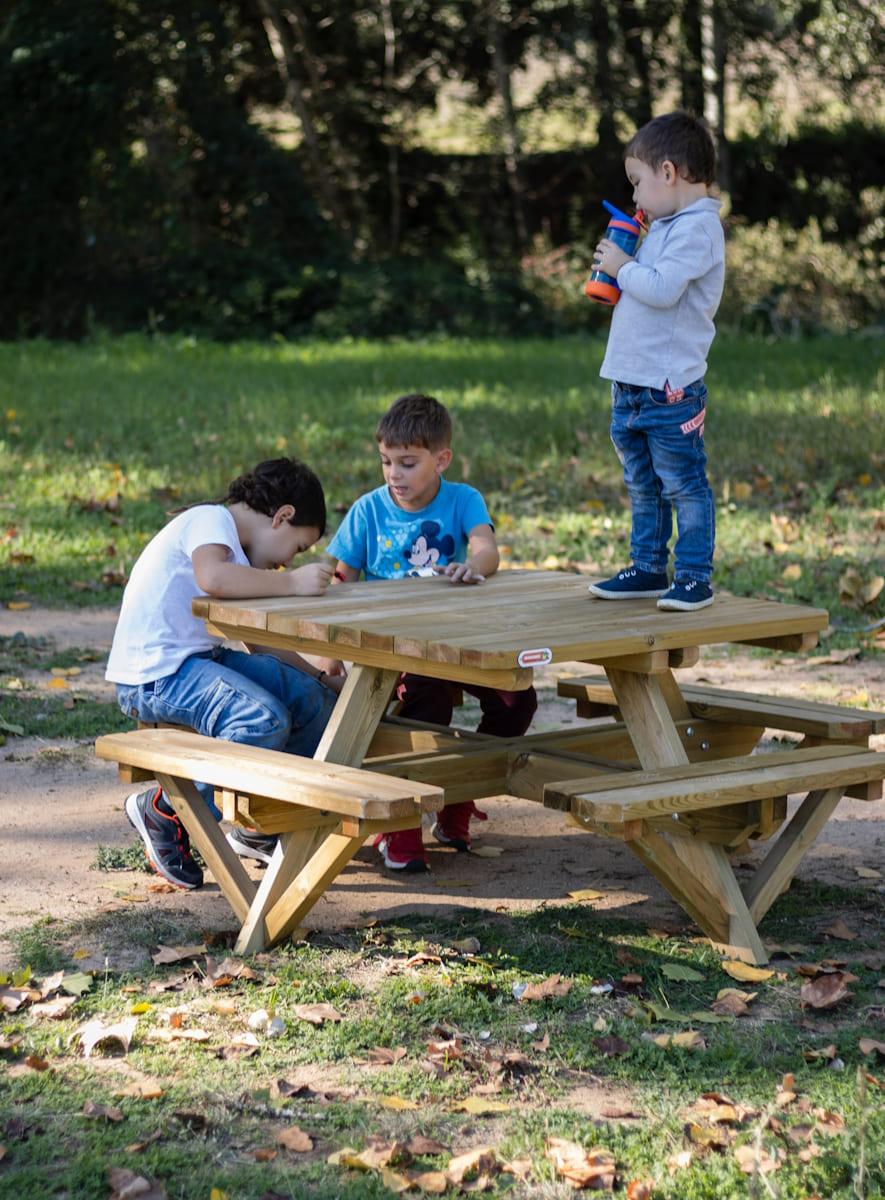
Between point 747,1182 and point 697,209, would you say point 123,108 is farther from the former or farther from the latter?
point 747,1182

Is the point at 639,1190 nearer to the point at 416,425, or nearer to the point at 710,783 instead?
the point at 710,783

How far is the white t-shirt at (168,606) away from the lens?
4715mm

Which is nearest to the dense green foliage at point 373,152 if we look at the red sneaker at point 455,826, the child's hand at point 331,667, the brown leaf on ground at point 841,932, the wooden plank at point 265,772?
the child's hand at point 331,667

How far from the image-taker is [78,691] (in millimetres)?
6820

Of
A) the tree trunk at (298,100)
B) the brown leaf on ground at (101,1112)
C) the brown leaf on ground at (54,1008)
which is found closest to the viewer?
the brown leaf on ground at (101,1112)

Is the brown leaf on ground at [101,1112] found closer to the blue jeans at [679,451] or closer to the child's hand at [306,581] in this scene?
the child's hand at [306,581]

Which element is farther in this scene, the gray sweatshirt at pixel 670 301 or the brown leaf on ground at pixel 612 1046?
the gray sweatshirt at pixel 670 301

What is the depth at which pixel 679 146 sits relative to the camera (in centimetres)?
447

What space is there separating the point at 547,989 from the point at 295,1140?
93cm

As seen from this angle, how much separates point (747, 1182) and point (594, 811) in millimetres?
1044

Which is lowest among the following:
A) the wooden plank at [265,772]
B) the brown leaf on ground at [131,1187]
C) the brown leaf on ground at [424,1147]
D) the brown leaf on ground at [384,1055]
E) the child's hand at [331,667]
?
the brown leaf on ground at [384,1055]

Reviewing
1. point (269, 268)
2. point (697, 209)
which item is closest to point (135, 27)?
point (269, 268)

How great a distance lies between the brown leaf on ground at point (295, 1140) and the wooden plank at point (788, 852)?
1.57 meters

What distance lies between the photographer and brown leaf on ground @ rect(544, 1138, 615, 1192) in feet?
9.75
